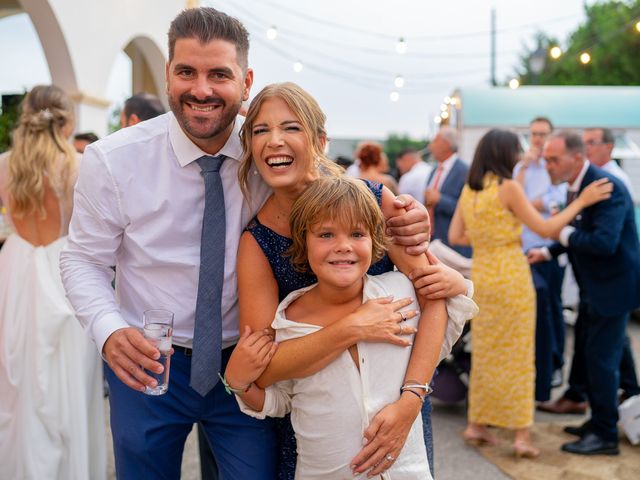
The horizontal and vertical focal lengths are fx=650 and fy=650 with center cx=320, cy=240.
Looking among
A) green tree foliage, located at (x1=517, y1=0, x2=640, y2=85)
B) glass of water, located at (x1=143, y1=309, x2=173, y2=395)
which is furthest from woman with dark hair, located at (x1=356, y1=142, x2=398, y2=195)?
green tree foliage, located at (x1=517, y1=0, x2=640, y2=85)

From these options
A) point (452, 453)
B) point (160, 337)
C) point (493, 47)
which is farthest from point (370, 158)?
point (493, 47)

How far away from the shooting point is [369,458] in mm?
1873

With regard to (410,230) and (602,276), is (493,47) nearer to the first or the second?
(602,276)

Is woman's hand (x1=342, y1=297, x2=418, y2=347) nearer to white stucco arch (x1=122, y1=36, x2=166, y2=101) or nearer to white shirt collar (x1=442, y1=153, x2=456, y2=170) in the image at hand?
white shirt collar (x1=442, y1=153, x2=456, y2=170)

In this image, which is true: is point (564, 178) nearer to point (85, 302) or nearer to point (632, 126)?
point (85, 302)

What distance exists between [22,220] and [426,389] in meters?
2.66

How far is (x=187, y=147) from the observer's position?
84.3 inches

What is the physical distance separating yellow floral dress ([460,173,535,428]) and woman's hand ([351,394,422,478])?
2.64m

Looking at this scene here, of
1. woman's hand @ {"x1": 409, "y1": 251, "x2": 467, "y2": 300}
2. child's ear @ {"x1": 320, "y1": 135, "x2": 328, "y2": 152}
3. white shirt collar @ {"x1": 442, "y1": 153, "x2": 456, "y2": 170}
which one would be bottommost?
woman's hand @ {"x1": 409, "y1": 251, "x2": 467, "y2": 300}

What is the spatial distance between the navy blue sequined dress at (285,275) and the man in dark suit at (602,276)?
247 centimetres

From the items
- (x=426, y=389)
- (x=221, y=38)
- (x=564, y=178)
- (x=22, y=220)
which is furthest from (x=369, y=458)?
(x=564, y=178)

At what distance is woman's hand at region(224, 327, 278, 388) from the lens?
1.91 meters

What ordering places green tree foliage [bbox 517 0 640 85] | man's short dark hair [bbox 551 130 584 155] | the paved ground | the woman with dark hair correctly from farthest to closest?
green tree foliage [bbox 517 0 640 85], the woman with dark hair, man's short dark hair [bbox 551 130 584 155], the paved ground

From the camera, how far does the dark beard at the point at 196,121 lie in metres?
2.03
